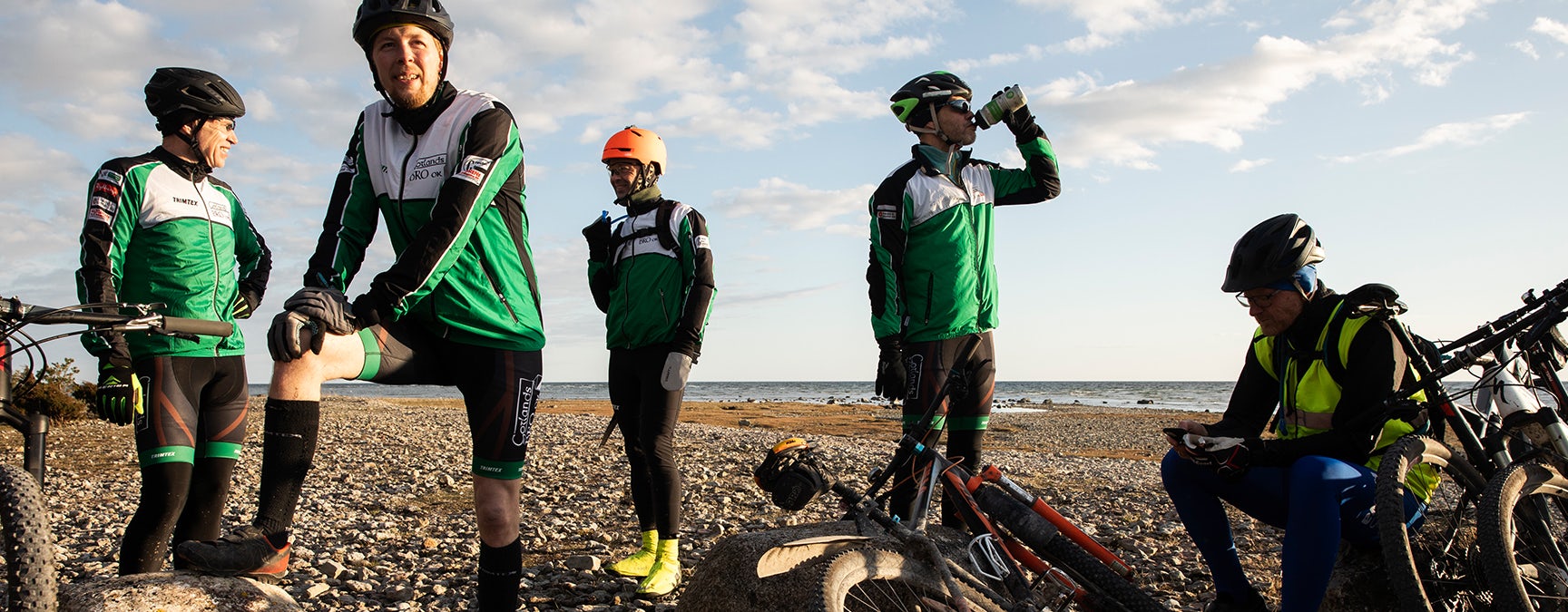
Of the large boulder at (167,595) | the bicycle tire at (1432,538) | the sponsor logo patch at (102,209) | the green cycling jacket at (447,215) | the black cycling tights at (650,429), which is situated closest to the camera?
the large boulder at (167,595)

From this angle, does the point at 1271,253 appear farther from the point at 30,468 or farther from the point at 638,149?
the point at 30,468

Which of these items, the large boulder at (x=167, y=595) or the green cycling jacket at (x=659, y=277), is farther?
the green cycling jacket at (x=659, y=277)

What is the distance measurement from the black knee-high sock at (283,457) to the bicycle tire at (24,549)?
1.73 feet

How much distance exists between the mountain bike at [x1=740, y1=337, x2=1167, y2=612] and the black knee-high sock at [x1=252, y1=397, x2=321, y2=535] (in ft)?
5.07

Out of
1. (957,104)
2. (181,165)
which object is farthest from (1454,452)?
(181,165)

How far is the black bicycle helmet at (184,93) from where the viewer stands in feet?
13.8

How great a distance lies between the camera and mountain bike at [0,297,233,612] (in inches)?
99.7

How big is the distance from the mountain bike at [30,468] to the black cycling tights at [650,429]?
270cm

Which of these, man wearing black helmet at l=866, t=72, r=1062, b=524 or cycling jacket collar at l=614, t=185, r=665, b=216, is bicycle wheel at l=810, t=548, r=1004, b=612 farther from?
cycling jacket collar at l=614, t=185, r=665, b=216

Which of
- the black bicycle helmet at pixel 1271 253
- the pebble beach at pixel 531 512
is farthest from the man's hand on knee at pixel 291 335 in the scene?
the black bicycle helmet at pixel 1271 253

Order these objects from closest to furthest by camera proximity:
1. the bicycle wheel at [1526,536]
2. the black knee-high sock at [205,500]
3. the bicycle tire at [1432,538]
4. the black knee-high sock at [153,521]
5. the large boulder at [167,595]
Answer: the large boulder at [167,595] → the bicycle tire at [1432,538] → the bicycle wheel at [1526,536] → the black knee-high sock at [153,521] → the black knee-high sock at [205,500]

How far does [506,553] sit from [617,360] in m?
2.38

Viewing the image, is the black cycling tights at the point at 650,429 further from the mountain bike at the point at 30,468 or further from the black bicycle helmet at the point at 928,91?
the mountain bike at the point at 30,468

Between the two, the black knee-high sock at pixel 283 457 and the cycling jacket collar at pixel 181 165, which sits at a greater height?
the cycling jacket collar at pixel 181 165
